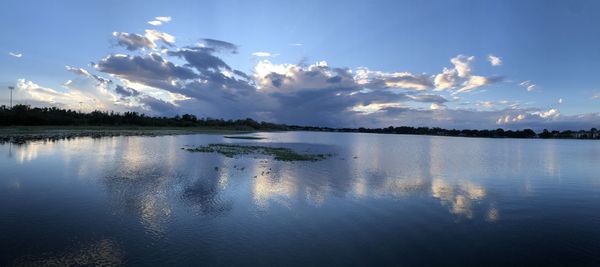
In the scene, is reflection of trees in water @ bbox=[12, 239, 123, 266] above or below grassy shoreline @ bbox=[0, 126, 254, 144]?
below

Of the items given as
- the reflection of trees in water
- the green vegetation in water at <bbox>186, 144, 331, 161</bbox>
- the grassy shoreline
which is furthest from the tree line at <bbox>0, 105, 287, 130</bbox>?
the reflection of trees in water

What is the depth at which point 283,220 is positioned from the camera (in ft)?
43.1

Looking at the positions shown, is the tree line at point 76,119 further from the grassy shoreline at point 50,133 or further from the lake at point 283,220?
the lake at point 283,220

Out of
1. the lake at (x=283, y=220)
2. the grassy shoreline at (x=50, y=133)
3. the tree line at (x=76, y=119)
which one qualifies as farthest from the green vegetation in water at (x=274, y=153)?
the tree line at (x=76, y=119)

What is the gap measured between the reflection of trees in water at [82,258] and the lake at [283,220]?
0.04m

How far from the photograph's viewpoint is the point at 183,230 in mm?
11406

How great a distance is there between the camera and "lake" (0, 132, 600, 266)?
381 inches

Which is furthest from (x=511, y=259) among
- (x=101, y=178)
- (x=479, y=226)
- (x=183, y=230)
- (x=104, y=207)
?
(x=101, y=178)

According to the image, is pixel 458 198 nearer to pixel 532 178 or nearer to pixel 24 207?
pixel 532 178

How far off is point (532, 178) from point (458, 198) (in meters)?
13.5

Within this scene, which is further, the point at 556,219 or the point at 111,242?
the point at 556,219

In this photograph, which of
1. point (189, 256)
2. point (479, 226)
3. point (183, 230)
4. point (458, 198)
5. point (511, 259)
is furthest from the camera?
point (458, 198)

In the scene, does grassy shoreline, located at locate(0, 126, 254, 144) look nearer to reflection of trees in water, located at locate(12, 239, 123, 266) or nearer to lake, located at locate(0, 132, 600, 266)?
lake, located at locate(0, 132, 600, 266)

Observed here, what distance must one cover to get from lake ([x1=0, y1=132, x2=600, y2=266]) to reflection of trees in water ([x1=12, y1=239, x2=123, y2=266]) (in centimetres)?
4
